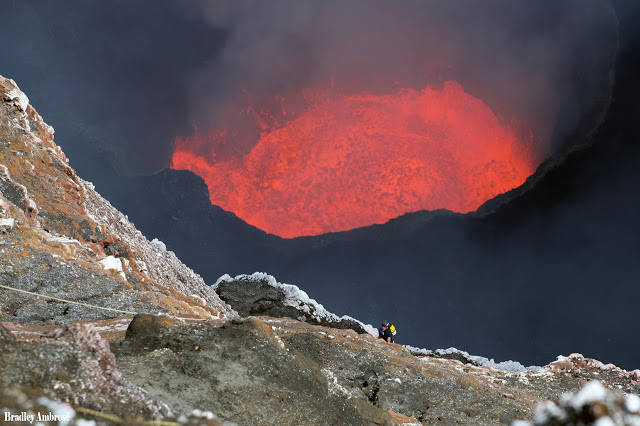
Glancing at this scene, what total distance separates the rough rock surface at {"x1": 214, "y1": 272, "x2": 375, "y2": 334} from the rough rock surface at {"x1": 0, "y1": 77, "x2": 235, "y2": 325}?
8.90m

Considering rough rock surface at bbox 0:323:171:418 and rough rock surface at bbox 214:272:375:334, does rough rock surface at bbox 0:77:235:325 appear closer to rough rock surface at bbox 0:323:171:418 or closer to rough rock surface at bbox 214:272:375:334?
rough rock surface at bbox 214:272:375:334

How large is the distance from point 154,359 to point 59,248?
1188 centimetres

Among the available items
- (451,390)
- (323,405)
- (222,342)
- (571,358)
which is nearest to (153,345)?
(222,342)

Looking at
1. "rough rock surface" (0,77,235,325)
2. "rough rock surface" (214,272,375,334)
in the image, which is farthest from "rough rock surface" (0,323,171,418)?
"rough rock surface" (214,272,375,334)

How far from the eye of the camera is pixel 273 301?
133ft

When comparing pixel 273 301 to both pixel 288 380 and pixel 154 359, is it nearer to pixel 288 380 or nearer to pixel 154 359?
pixel 288 380

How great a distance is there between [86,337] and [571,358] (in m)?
27.1

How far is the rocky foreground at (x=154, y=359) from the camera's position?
5488mm

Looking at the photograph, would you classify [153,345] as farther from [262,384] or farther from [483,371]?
[483,371]

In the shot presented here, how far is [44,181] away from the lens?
23.4 metres

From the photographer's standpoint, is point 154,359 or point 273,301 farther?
point 273,301

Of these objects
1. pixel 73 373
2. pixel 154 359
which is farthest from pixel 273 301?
pixel 73 373

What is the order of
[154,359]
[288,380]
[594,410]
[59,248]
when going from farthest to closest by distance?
1. [59,248]
2. [288,380]
3. [154,359]
4. [594,410]

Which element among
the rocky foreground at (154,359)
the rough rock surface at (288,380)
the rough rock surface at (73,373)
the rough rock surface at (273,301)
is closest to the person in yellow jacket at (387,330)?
the rocky foreground at (154,359)
